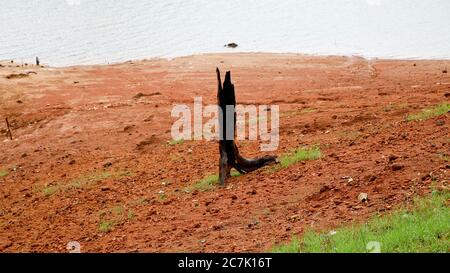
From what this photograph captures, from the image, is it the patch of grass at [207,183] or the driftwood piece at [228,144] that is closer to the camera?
the driftwood piece at [228,144]

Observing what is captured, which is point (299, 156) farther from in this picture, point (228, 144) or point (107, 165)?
point (107, 165)

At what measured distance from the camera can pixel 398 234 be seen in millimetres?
6703

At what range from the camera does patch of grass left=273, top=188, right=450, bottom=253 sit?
21.2 ft

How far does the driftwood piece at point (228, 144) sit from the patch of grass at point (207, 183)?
29 centimetres

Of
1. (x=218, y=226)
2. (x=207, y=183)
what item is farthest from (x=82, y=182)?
(x=218, y=226)

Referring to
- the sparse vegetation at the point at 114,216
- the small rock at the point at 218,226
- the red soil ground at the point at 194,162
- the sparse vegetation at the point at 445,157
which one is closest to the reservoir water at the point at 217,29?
the red soil ground at the point at 194,162

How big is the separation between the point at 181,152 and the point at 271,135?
2.84 metres

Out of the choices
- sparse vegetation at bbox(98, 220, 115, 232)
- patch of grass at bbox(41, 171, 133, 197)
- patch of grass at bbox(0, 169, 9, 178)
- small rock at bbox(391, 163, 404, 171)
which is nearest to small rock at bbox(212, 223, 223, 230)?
sparse vegetation at bbox(98, 220, 115, 232)

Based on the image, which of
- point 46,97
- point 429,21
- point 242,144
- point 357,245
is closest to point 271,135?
point 242,144

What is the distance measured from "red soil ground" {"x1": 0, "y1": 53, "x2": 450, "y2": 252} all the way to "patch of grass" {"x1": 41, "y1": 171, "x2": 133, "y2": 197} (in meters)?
0.07

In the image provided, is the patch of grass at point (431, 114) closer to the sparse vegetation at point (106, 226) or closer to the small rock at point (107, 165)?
the sparse vegetation at point (106, 226)

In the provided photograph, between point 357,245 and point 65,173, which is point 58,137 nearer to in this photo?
point 65,173

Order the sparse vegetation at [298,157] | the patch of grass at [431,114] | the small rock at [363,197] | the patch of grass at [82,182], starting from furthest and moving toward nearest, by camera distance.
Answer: the patch of grass at [82,182]
the patch of grass at [431,114]
the sparse vegetation at [298,157]
the small rock at [363,197]

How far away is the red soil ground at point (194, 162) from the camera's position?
9.24 m
